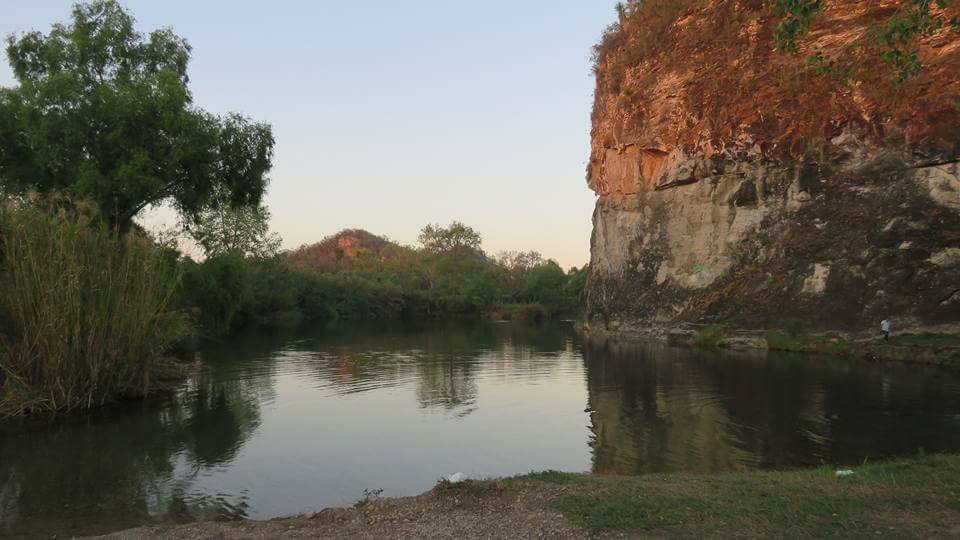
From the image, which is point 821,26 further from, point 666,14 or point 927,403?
point 927,403

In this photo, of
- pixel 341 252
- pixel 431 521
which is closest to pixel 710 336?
pixel 431 521

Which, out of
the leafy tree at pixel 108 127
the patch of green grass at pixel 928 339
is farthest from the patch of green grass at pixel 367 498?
the patch of green grass at pixel 928 339

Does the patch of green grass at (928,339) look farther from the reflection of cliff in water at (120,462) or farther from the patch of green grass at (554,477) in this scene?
the reflection of cliff in water at (120,462)

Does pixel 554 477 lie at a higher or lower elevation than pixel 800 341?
lower

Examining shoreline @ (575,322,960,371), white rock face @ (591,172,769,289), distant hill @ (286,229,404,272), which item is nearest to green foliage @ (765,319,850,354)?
shoreline @ (575,322,960,371)

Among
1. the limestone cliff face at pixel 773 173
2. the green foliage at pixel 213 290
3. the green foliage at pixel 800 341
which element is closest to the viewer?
the green foliage at pixel 213 290

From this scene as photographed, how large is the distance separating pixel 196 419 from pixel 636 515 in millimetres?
13051

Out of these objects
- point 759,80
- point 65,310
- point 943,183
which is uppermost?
point 759,80

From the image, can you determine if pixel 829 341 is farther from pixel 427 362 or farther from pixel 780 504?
pixel 780 504

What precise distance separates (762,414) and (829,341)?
58.1 feet

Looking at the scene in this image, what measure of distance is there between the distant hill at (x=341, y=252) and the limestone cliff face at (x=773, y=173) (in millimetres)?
73294

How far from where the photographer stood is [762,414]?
17.0 meters

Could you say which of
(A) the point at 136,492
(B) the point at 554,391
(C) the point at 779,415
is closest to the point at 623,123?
(B) the point at 554,391

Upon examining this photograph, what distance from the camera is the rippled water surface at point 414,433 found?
10828mm
